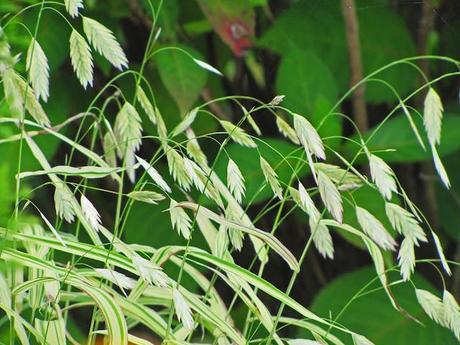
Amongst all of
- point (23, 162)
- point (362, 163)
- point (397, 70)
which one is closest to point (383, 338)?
point (362, 163)

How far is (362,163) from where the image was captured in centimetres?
153

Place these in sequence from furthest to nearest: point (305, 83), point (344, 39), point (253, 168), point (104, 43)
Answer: point (344, 39) < point (305, 83) < point (253, 168) < point (104, 43)

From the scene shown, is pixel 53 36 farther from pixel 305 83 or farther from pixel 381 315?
pixel 381 315

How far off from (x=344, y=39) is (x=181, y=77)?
0.36 m

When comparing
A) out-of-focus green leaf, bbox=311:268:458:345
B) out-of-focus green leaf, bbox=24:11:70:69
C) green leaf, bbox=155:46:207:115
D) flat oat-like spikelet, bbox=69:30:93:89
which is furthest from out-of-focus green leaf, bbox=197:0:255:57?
flat oat-like spikelet, bbox=69:30:93:89

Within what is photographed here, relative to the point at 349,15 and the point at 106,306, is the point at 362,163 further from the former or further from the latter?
the point at 106,306

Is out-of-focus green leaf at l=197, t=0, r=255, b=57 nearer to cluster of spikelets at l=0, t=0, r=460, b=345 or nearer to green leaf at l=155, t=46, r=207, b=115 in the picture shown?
green leaf at l=155, t=46, r=207, b=115

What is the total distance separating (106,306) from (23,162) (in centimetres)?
59

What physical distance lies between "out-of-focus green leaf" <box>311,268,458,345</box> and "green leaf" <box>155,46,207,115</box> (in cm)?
37

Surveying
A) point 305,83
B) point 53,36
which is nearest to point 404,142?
point 305,83

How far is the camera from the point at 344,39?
61.4 inches

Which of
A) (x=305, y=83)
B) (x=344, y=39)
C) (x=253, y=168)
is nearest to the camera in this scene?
(x=253, y=168)

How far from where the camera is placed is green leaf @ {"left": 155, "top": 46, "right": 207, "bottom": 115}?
1303mm

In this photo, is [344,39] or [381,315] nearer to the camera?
[381,315]
